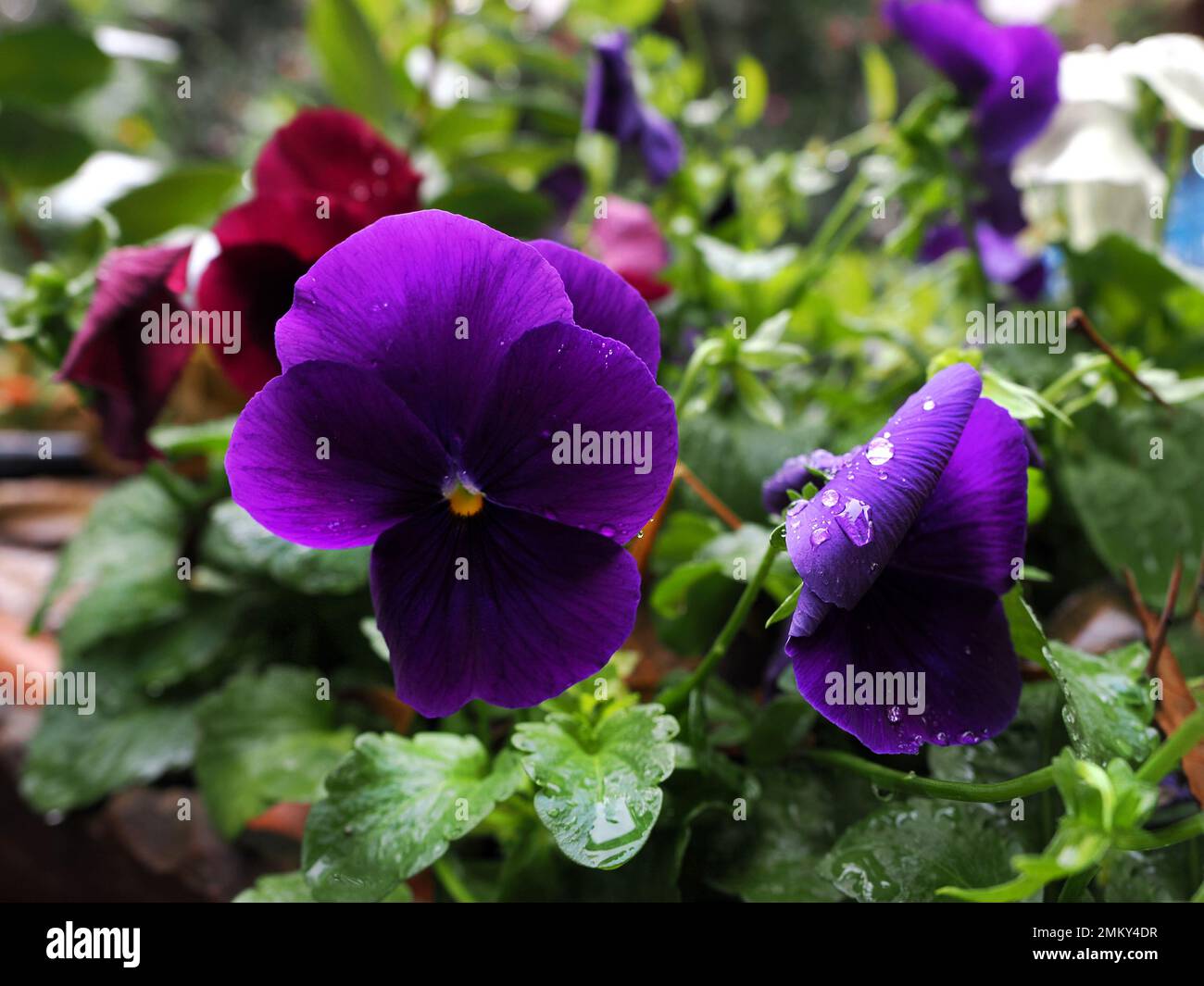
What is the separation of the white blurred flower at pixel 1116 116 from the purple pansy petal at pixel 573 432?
0.42m

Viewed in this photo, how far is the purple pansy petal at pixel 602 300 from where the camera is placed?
Result: 13.2 inches

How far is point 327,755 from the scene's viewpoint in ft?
1.59

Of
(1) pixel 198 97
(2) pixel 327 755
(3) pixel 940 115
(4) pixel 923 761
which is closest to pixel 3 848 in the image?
(2) pixel 327 755

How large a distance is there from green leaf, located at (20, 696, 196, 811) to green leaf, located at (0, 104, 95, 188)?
22.6 inches

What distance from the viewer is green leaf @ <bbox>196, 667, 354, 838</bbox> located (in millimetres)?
476

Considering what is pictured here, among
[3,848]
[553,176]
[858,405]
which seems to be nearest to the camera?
[858,405]

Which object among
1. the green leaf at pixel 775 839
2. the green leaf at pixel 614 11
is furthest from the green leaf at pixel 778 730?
the green leaf at pixel 614 11

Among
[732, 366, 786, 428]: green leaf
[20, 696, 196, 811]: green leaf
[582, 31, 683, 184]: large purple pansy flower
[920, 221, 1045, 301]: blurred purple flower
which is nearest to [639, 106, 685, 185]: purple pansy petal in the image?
[582, 31, 683, 184]: large purple pansy flower

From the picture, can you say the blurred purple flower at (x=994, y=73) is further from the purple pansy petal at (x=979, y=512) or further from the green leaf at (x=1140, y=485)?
the purple pansy petal at (x=979, y=512)

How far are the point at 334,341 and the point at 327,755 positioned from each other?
268 mm

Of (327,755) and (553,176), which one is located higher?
(553,176)

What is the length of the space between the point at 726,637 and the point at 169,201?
0.69 meters

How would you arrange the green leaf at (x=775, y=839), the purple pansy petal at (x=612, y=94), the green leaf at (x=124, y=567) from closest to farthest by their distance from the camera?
the green leaf at (x=775, y=839) → the green leaf at (x=124, y=567) → the purple pansy petal at (x=612, y=94)

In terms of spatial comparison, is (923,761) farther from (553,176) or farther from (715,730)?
(553,176)
